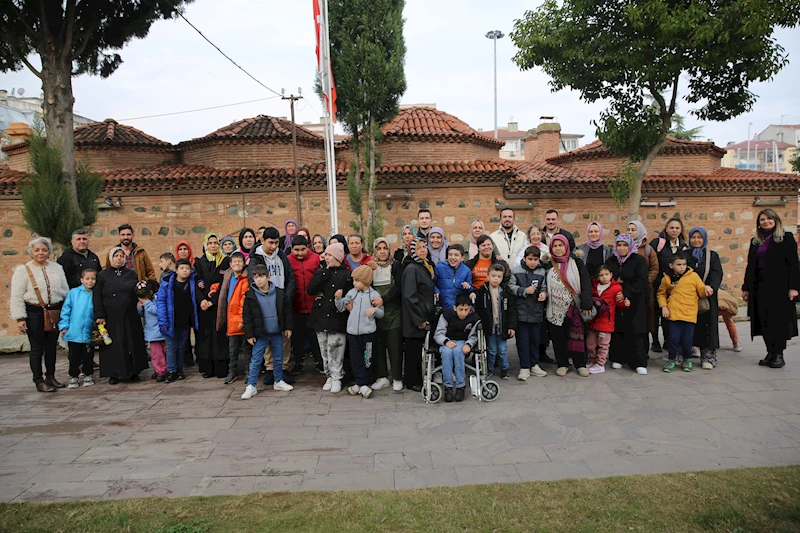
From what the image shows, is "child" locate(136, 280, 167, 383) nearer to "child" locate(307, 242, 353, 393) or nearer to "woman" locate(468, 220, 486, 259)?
"child" locate(307, 242, 353, 393)

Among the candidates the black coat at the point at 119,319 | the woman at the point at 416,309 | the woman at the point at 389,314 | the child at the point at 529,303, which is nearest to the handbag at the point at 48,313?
the black coat at the point at 119,319

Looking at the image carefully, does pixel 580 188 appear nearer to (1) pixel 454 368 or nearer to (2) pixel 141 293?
(1) pixel 454 368

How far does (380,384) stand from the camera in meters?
6.06

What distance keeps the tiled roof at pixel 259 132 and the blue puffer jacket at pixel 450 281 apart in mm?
8857

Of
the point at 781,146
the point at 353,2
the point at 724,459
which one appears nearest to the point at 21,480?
the point at 724,459

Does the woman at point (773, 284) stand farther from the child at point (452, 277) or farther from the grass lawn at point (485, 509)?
the child at point (452, 277)

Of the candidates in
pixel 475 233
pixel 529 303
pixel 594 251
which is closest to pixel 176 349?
pixel 475 233

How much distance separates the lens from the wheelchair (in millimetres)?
5523

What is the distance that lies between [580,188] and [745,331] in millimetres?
5473

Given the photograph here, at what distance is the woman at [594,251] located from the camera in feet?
21.7

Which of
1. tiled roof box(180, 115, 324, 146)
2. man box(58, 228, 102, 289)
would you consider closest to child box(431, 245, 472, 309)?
man box(58, 228, 102, 289)

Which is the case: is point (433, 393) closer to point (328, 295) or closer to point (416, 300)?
point (416, 300)

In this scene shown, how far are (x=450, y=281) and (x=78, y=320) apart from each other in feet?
15.4

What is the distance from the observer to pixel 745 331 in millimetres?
9023
